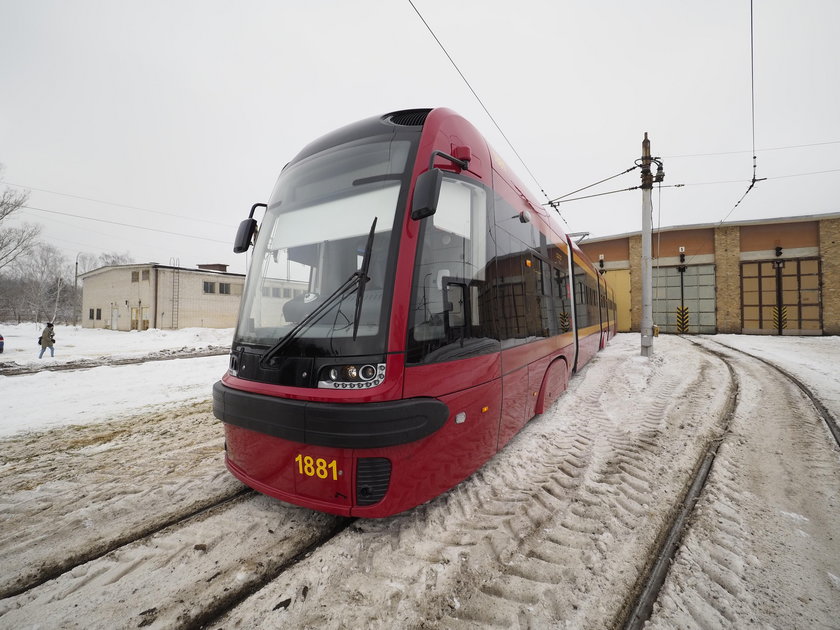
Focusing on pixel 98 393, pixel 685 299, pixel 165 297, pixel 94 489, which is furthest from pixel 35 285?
pixel 685 299

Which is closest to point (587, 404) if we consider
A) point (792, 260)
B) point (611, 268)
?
point (611, 268)

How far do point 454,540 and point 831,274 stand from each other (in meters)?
30.2

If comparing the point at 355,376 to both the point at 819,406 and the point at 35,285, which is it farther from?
the point at 35,285

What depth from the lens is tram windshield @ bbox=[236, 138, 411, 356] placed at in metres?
2.31

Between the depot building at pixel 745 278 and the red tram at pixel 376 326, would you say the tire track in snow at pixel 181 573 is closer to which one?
the red tram at pixel 376 326

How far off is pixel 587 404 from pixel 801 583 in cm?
361

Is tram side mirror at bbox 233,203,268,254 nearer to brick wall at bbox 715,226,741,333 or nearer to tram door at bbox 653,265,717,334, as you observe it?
tram door at bbox 653,265,717,334

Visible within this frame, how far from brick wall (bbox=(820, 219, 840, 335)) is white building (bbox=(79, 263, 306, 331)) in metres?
42.5

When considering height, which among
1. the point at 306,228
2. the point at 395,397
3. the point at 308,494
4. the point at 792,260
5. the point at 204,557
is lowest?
the point at 204,557

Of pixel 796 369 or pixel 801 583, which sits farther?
pixel 796 369

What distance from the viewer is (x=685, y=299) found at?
2292cm

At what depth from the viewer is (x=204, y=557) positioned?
2.16 meters

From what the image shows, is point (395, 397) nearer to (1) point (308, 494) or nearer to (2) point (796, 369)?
(1) point (308, 494)

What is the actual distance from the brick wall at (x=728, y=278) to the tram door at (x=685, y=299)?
354 mm
